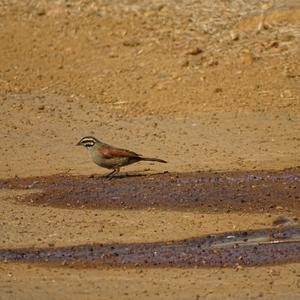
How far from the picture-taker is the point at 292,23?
72.1 ft

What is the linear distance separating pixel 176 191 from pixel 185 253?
2.49 meters

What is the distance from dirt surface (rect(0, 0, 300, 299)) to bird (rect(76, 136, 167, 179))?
0.61 ft

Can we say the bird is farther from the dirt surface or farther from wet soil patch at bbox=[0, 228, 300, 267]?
wet soil patch at bbox=[0, 228, 300, 267]

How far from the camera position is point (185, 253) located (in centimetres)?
1332

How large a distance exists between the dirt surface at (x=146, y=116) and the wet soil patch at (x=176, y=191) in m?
0.05

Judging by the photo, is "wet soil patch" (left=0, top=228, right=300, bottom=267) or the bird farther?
the bird

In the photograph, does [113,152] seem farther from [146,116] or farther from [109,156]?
[146,116]

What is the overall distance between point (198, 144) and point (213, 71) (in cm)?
274

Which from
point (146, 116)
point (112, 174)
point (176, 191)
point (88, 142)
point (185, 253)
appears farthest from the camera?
point (146, 116)

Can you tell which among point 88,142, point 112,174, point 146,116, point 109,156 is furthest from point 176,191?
point 146,116

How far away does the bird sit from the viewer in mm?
16453

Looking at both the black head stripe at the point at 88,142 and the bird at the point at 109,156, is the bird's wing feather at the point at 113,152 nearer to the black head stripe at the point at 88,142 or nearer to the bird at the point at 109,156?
the bird at the point at 109,156

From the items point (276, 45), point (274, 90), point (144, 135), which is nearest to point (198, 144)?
point (144, 135)

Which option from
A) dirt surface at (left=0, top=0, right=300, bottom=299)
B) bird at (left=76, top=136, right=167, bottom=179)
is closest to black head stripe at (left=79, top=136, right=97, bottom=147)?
bird at (left=76, top=136, right=167, bottom=179)
